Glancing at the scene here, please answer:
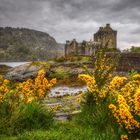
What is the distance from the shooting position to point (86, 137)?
407 inches

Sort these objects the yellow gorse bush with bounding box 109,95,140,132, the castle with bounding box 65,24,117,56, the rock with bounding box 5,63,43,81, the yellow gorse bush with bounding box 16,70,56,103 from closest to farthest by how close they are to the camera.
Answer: the yellow gorse bush with bounding box 109,95,140,132, the yellow gorse bush with bounding box 16,70,56,103, the rock with bounding box 5,63,43,81, the castle with bounding box 65,24,117,56

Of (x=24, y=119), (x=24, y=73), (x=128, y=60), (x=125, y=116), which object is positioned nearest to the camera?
(x=125, y=116)

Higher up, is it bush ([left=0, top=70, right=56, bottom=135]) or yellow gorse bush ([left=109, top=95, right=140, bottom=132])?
yellow gorse bush ([left=109, top=95, right=140, bottom=132])

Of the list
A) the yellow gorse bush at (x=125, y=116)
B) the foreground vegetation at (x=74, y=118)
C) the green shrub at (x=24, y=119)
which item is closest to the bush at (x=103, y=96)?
the foreground vegetation at (x=74, y=118)

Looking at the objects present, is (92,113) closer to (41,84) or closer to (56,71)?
(41,84)

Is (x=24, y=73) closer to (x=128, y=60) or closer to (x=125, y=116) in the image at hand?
(x=128, y=60)

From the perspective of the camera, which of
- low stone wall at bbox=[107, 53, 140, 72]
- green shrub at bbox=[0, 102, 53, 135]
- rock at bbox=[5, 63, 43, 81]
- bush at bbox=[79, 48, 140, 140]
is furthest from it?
low stone wall at bbox=[107, 53, 140, 72]

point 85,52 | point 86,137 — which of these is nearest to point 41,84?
point 86,137

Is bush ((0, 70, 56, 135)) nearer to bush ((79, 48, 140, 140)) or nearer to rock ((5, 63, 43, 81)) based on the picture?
bush ((79, 48, 140, 140))

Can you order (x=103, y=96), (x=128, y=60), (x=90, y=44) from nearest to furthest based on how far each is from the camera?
(x=103, y=96)
(x=128, y=60)
(x=90, y=44)

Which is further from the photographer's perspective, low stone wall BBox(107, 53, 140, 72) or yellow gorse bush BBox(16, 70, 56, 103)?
low stone wall BBox(107, 53, 140, 72)

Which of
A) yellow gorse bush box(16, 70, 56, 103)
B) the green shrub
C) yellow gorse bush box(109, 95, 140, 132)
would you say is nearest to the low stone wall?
yellow gorse bush box(16, 70, 56, 103)

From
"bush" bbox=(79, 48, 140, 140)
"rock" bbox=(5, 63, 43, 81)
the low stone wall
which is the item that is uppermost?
"bush" bbox=(79, 48, 140, 140)

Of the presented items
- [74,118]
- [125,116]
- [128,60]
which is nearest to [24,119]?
[74,118]
